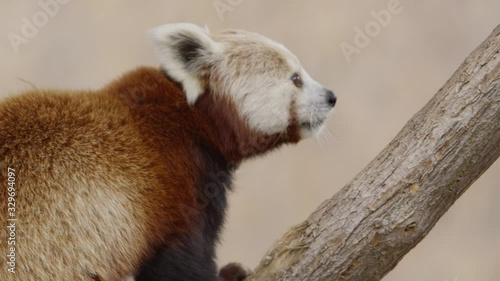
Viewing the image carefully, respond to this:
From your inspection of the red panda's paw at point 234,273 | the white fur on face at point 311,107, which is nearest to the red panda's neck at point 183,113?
the white fur on face at point 311,107

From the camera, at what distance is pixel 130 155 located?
2.72 m

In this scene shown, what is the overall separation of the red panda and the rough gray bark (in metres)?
0.52

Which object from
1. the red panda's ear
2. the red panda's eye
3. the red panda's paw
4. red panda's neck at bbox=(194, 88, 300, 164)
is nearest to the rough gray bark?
the red panda's paw

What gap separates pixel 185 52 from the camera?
3.05 m

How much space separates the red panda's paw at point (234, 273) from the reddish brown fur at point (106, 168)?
42 cm

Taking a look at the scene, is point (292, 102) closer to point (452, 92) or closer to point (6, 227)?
point (452, 92)

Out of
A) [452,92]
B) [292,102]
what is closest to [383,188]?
[452,92]

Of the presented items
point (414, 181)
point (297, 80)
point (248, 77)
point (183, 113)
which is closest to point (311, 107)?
point (297, 80)

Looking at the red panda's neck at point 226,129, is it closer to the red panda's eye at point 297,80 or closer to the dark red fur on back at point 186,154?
the dark red fur on back at point 186,154

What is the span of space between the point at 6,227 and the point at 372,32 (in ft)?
14.6

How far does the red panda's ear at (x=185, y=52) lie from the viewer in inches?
118

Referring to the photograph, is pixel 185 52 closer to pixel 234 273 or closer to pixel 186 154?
pixel 186 154

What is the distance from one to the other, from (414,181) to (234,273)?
0.93 m

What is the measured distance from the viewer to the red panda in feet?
8.20
